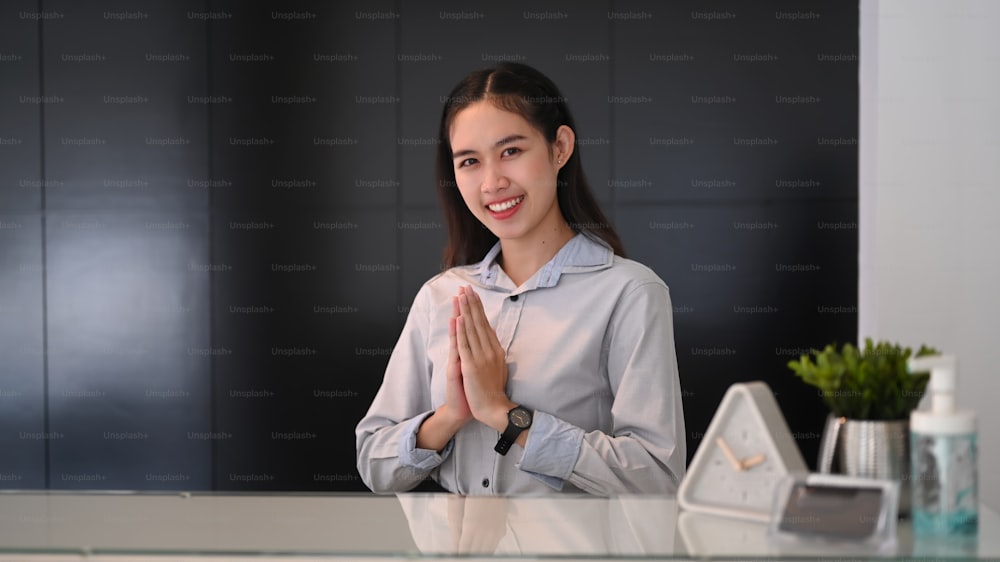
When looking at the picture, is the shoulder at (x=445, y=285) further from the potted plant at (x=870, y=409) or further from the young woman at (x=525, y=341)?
the potted plant at (x=870, y=409)

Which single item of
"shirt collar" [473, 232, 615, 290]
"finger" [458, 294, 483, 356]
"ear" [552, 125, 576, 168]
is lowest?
"finger" [458, 294, 483, 356]

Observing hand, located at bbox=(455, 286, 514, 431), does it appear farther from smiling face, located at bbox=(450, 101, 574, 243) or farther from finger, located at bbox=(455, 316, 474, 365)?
smiling face, located at bbox=(450, 101, 574, 243)

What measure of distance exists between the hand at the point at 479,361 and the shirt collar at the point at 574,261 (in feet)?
0.97

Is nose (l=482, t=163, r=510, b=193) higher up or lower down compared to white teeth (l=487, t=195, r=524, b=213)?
higher up

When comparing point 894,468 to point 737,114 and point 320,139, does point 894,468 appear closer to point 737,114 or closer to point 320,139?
point 737,114

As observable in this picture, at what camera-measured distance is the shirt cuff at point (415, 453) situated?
7.18ft

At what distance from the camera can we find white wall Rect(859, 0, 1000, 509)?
11.9 feet

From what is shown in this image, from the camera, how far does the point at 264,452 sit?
440 cm

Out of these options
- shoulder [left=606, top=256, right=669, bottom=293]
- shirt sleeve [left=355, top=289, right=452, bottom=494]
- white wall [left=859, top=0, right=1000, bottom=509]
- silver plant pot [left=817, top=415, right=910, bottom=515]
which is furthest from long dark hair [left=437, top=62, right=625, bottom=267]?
white wall [left=859, top=0, right=1000, bottom=509]

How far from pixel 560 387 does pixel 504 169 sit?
58 centimetres

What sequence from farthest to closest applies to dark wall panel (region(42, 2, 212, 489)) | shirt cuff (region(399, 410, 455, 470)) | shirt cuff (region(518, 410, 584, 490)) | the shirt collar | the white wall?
dark wall panel (region(42, 2, 212, 489)) → the white wall → the shirt collar → shirt cuff (region(399, 410, 455, 470)) → shirt cuff (region(518, 410, 584, 490))

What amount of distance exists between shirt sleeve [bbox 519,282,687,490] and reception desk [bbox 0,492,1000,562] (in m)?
0.53

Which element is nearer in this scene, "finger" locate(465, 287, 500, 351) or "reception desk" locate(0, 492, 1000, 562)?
"reception desk" locate(0, 492, 1000, 562)

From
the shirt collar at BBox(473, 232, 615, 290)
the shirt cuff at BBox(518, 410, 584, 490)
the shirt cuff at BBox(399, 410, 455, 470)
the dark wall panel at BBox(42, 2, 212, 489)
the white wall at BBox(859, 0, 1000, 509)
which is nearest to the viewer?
the shirt cuff at BBox(518, 410, 584, 490)
